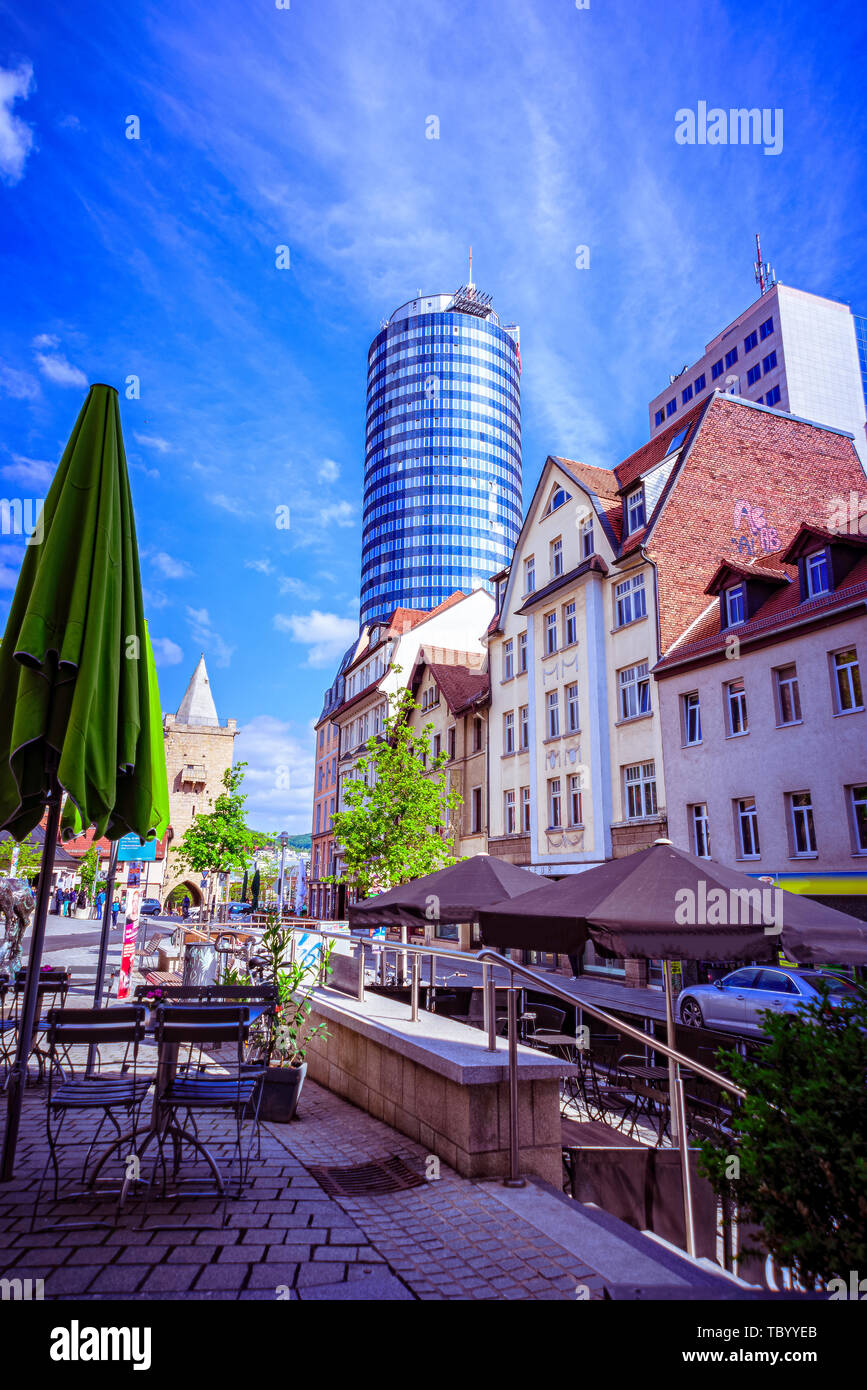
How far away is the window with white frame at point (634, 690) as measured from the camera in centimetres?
2702

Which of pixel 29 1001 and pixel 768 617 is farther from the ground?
pixel 768 617

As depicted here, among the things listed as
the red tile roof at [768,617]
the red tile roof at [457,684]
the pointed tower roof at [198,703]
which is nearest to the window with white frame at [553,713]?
the red tile roof at [768,617]

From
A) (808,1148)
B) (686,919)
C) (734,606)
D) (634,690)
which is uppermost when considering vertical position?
(734,606)

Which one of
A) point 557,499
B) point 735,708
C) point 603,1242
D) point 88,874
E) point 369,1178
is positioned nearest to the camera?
point 603,1242

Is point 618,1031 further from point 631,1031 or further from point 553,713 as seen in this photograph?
point 553,713

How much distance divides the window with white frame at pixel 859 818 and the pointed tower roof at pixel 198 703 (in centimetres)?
7870

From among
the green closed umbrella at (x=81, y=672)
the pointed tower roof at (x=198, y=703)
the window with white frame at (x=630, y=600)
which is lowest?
the green closed umbrella at (x=81, y=672)

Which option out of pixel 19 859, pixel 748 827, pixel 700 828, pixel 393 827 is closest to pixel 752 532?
pixel 700 828

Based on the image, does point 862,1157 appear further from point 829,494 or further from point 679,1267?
point 829,494

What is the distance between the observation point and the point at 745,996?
16.1m

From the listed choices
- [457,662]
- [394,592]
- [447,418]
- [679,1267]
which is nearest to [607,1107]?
[679,1267]

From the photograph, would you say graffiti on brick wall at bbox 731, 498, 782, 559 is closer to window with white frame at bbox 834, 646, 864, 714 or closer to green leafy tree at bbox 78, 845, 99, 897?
window with white frame at bbox 834, 646, 864, 714

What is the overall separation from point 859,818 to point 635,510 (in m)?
13.5

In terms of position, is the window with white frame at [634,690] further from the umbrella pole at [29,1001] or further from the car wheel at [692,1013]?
the umbrella pole at [29,1001]
